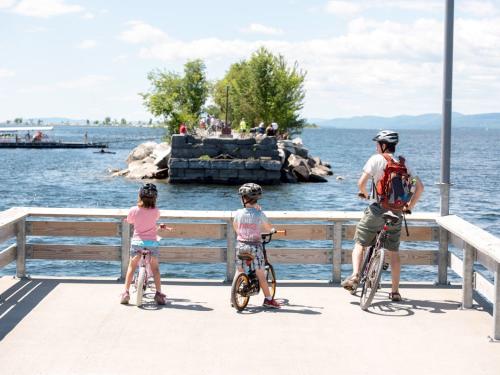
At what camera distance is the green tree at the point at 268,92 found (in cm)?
8350

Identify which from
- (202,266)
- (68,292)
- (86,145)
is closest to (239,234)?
(68,292)

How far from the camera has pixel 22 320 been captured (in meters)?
8.07

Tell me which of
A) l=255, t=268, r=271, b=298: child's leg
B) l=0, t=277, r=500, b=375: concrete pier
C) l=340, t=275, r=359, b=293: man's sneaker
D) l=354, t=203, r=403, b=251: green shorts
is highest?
l=354, t=203, r=403, b=251: green shorts

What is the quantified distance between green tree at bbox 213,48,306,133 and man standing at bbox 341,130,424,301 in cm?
7429

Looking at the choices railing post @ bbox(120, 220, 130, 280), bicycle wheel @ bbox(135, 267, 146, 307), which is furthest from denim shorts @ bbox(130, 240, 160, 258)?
railing post @ bbox(120, 220, 130, 280)

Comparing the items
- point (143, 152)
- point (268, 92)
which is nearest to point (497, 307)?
point (143, 152)

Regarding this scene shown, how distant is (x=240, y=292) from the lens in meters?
8.59

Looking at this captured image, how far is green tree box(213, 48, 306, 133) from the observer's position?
83.5 meters

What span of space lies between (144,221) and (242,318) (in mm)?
1590

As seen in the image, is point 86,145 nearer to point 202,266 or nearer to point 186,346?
point 202,266

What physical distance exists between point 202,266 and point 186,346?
17520mm

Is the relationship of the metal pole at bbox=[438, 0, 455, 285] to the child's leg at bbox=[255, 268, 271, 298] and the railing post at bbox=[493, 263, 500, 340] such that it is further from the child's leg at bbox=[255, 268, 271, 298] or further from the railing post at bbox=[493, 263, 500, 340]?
the child's leg at bbox=[255, 268, 271, 298]

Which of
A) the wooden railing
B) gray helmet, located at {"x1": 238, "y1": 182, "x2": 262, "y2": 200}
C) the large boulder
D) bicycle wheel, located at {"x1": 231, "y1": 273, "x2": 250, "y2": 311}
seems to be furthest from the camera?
Answer: the large boulder

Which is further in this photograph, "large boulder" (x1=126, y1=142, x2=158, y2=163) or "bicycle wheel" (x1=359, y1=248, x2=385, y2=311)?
"large boulder" (x1=126, y1=142, x2=158, y2=163)
